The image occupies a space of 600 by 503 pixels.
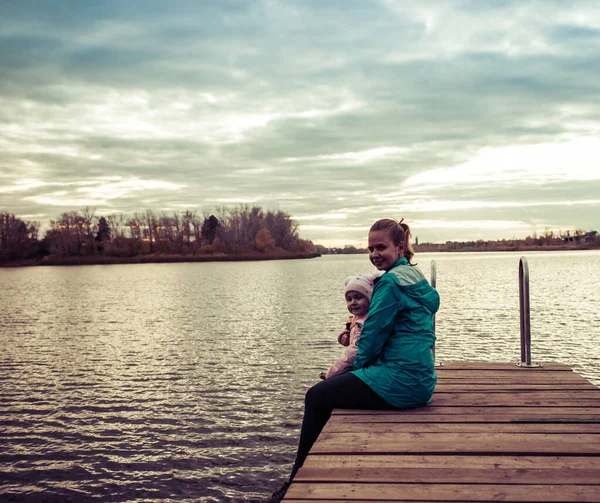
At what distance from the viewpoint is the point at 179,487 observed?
7105 millimetres

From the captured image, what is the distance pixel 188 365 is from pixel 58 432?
5353 millimetres

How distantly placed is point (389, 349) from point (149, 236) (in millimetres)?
143269

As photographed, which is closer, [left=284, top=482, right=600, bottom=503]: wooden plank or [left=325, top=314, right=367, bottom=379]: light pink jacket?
[left=284, top=482, right=600, bottom=503]: wooden plank

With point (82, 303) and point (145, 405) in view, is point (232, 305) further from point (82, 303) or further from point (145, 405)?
point (145, 405)

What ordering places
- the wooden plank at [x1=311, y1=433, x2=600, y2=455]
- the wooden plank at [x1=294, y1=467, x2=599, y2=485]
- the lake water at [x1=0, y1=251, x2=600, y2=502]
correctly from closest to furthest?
the wooden plank at [x1=294, y1=467, x2=599, y2=485] → the wooden plank at [x1=311, y1=433, x2=600, y2=455] → the lake water at [x1=0, y1=251, x2=600, y2=502]

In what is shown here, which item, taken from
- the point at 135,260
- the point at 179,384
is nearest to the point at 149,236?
the point at 135,260

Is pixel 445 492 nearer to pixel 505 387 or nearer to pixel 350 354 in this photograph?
pixel 350 354

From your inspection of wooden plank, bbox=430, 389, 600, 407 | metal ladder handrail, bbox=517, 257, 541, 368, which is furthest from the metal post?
wooden plank, bbox=430, 389, 600, 407

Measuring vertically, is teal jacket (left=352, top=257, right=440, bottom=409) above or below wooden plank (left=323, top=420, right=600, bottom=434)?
above

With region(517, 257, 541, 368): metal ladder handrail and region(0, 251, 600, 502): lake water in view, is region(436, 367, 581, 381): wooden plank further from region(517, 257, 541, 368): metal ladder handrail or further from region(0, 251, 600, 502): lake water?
region(0, 251, 600, 502): lake water

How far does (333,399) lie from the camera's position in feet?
15.0

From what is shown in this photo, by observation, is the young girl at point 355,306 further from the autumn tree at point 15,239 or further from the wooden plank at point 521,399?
the autumn tree at point 15,239

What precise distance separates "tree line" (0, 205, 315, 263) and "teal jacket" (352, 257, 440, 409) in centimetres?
13298

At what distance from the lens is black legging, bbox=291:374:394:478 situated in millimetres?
4531
